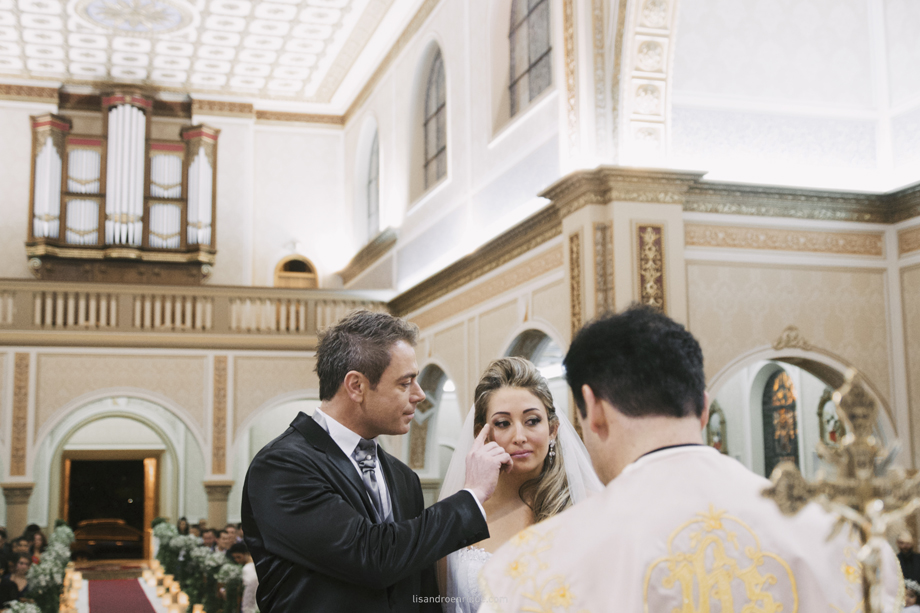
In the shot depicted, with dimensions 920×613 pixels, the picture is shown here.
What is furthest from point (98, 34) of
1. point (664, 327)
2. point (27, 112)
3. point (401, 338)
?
point (664, 327)

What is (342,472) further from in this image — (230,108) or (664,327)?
(230,108)

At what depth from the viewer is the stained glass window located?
11.7 metres

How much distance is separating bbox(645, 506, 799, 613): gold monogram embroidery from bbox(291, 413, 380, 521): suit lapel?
118cm

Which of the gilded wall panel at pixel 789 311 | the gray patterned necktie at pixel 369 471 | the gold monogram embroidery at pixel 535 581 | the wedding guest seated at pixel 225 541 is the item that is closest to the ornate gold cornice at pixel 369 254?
the wedding guest seated at pixel 225 541

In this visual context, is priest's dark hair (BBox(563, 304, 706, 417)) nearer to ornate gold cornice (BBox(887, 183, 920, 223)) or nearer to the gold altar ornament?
the gold altar ornament

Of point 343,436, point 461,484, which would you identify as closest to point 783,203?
point 461,484

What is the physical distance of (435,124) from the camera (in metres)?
13.5

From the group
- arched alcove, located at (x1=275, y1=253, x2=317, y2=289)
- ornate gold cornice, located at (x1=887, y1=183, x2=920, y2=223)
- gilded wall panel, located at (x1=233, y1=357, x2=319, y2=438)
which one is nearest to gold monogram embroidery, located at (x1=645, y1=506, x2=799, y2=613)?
ornate gold cornice, located at (x1=887, y1=183, x2=920, y2=223)

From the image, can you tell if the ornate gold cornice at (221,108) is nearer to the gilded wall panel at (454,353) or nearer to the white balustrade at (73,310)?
the white balustrade at (73,310)

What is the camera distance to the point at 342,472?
8.74 ft

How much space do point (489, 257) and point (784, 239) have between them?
330 cm

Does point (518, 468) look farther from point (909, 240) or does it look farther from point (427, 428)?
point (427, 428)

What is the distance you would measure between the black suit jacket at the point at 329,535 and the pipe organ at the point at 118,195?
14446mm

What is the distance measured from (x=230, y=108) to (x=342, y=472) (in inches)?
625
